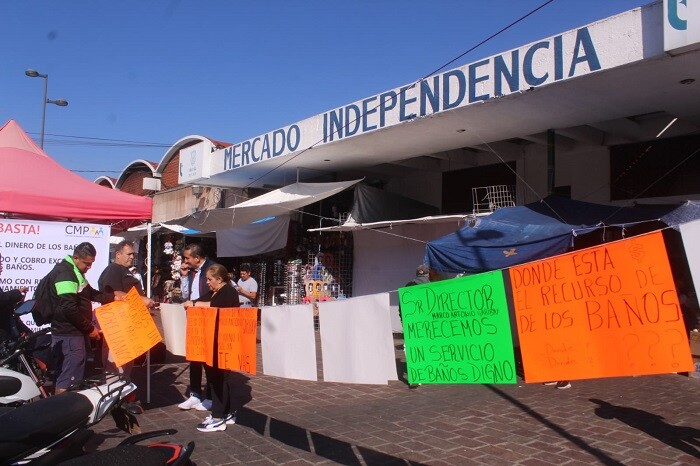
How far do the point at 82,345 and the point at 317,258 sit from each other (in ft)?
31.6

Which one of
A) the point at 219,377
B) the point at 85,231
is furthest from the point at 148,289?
the point at 219,377

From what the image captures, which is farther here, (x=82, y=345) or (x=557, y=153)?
(x=557, y=153)

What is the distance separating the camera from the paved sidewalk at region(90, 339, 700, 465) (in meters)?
5.11

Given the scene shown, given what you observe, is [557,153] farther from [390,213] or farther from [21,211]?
[21,211]

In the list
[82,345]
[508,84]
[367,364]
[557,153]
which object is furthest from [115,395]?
[557,153]

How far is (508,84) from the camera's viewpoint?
27.8 feet

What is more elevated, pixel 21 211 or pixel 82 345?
pixel 21 211

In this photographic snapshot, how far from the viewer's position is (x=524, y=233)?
8.41 metres

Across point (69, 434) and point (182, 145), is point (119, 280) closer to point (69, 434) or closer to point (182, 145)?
point (69, 434)

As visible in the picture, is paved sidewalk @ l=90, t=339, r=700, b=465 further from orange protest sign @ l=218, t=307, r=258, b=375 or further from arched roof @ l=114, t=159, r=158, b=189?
arched roof @ l=114, t=159, r=158, b=189

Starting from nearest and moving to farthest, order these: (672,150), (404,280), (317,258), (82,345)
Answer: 1. (82,345)
2. (672,150)
3. (404,280)
4. (317,258)

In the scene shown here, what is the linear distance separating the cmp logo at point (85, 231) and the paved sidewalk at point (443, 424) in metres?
2.15

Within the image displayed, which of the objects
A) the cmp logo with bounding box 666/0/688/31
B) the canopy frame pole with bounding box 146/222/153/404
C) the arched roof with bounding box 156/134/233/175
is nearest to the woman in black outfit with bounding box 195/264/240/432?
the canopy frame pole with bounding box 146/222/153/404

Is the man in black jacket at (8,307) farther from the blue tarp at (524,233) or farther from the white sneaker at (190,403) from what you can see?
the blue tarp at (524,233)
